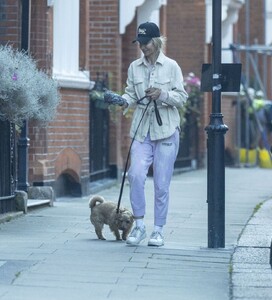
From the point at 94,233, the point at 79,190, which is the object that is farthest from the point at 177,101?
the point at 79,190

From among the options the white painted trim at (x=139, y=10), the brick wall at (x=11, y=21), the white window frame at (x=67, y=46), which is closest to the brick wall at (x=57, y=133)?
the white window frame at (x=67, y=46)

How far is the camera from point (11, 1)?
14.7 m

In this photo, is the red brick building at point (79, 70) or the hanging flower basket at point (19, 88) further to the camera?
the red brick building at point (79, 70)

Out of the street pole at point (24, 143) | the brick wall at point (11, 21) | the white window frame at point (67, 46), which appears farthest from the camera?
the white window frame at point (67, 46)

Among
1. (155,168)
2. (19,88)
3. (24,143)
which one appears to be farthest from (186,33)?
(155,168)

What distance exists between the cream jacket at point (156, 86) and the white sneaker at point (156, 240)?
0.84 meters

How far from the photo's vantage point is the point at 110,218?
37.2 feet

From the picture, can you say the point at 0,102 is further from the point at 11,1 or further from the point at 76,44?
the point at 76,44

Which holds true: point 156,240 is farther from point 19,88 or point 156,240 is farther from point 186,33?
point 186,33

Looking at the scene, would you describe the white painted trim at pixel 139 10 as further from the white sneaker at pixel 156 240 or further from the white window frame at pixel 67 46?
the white sneaker at pixel 156 240

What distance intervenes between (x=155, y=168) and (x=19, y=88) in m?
1.84

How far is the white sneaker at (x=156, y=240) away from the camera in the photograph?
11.0 m

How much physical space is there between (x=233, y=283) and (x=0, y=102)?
399 cm

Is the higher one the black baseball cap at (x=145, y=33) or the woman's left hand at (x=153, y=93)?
the black baseball cap at (x=145, y=33)
